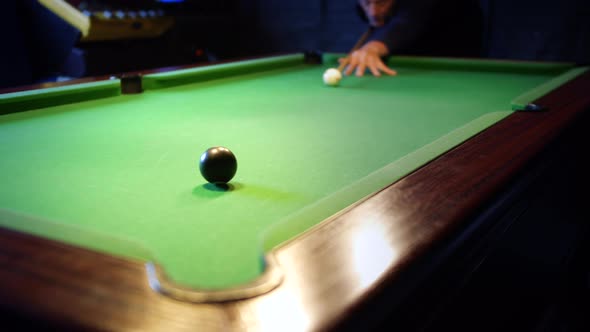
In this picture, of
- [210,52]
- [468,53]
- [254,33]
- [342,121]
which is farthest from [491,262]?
[254,33]

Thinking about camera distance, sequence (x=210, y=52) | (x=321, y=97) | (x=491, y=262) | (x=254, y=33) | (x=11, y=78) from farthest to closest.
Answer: (x=254, y=33) → (x=210, y=52) → (x=11, y=78) → (x=321, y=97) → (x=491, y=262)

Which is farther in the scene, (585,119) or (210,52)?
(210,52)

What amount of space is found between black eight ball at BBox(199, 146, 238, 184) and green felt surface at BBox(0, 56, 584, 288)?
0.10ft

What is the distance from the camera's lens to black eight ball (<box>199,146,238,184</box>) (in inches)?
35.7

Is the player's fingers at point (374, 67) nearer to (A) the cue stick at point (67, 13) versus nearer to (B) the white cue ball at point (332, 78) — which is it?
(B) the white cue ball at point (332, 78)

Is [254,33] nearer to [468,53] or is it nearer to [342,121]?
[468,53]

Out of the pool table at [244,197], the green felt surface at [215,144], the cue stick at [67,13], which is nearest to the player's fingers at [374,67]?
the green felt surface at [215,144]

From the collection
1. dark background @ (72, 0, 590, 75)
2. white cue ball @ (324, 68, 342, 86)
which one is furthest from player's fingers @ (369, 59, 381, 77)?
dark background @ (72, 0, 590, 75)

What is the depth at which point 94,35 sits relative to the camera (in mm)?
3875

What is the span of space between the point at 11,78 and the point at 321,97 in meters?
2.98

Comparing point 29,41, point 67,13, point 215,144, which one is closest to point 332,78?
point 215,144

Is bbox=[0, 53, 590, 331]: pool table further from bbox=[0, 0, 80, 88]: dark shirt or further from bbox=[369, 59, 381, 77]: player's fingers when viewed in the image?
bbox=[0, 0, 80, 88]: dark shirt

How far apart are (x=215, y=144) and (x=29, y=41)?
346cm

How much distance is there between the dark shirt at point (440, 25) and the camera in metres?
3.43
